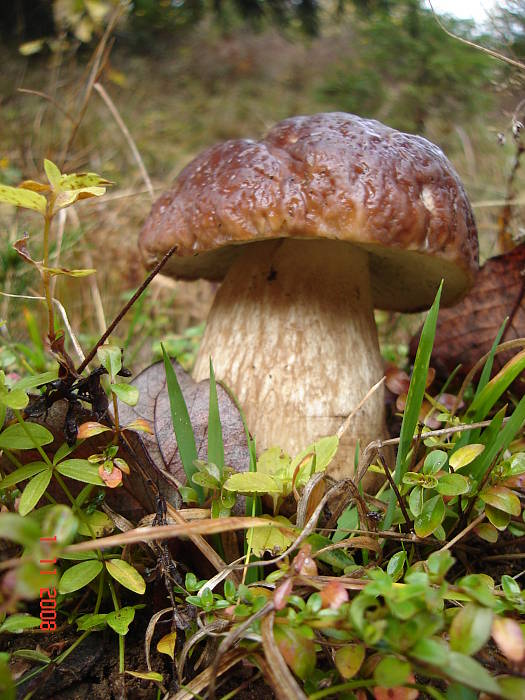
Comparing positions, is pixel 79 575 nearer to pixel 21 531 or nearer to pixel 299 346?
pixel 21 531

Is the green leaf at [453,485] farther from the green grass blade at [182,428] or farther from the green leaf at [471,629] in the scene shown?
the green grass blade at [182,428]

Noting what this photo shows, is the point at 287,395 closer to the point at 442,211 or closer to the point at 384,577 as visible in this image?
the point at 442,211

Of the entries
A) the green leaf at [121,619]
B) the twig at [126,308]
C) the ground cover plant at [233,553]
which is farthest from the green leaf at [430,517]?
the twig at [126,308]

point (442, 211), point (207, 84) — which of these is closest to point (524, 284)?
point (442, 211)

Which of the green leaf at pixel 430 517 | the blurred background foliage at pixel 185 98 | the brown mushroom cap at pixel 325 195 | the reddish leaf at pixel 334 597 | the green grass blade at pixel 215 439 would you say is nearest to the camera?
the reddish leaf at pixel 334 597

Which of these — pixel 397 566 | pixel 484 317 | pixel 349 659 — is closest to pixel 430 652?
pixel 349 659

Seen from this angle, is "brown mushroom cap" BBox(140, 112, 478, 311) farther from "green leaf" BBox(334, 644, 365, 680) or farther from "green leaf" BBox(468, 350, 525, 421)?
"green leaf" BBox(334, 644, 365, 680)

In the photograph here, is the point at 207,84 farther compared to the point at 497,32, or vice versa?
the point at 207,84
